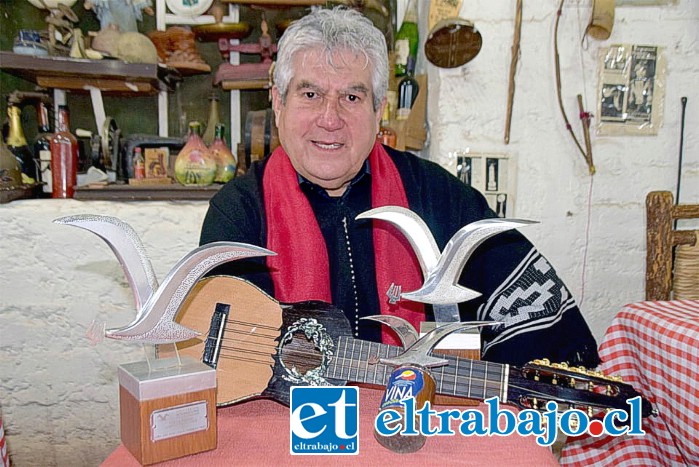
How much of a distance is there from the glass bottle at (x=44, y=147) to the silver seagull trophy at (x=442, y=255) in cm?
160

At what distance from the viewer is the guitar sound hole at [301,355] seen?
0.91 m

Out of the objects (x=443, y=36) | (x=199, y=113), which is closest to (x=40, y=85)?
(x=199, y=113)

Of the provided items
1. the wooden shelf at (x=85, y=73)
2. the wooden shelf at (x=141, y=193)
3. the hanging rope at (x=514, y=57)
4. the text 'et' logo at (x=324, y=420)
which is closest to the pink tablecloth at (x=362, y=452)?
the text 'et' logo at (x=324, y=420)

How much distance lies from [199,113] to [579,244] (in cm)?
159

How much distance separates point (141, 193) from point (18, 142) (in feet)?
1.72

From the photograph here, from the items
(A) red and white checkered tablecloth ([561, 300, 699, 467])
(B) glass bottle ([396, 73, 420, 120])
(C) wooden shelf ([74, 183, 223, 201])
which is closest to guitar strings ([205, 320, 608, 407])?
(A) red and white checkered tablecloth ([561, 300, 699, 467])

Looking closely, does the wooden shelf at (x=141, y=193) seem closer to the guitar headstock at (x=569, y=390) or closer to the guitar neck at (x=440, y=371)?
the guitar neck at (x=440, y=371)

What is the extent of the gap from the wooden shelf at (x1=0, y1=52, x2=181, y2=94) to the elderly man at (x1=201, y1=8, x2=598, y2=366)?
2.73 feet

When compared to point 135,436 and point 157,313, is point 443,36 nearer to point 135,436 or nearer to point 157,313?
point 157,313

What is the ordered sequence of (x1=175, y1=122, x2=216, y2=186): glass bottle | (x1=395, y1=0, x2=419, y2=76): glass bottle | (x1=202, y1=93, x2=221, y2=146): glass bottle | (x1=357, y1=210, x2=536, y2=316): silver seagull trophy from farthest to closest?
(x1=202, y1=93, x2=221, y2=146): glass bottle, (x1=395, y1=0, x2=419, y2=76): glass bottle, (x1=175, y1=122, x2=216, y2=186): glass bottle, (x1=357, y1=210, x2=536, y2=316): silver seagull trophy

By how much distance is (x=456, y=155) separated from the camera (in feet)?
6.16

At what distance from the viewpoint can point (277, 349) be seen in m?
0.91

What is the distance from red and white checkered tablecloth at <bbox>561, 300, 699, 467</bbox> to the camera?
3.33ft

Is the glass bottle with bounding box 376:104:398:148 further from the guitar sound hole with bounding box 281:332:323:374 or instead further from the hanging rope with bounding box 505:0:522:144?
the guitar sound hole with bounding box 281:332:323:374
